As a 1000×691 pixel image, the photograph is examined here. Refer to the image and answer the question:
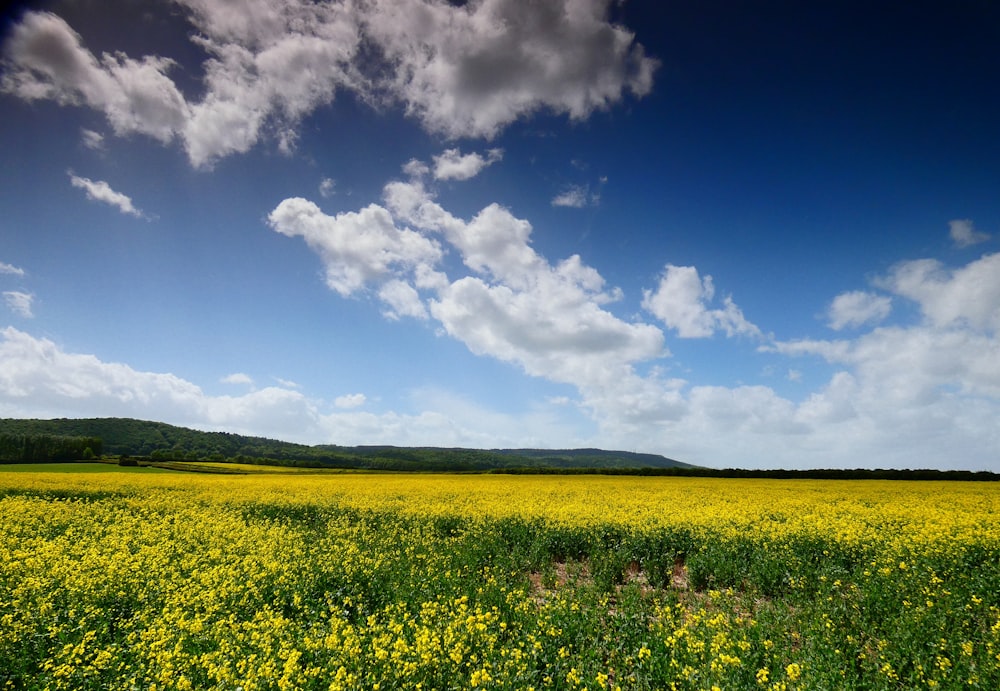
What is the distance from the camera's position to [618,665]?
19.8 feet

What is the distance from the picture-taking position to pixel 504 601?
795 centimetres

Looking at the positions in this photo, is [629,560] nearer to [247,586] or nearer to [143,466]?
[247,586]

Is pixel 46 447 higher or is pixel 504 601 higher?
pixel 504 601

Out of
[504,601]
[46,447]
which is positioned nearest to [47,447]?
[46,447]

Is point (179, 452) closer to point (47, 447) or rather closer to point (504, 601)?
point (47, 447)

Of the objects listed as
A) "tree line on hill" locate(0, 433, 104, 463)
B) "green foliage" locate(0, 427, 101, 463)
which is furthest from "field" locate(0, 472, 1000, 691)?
"green foliage" locate(0, 427, 101, 463)

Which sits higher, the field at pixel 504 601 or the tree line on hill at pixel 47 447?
the field at pixel 504 601

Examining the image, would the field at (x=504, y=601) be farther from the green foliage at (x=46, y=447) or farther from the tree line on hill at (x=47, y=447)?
the green foliage at (x=46, y=447)

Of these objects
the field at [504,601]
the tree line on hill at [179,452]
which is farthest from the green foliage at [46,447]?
the field at [504,601]

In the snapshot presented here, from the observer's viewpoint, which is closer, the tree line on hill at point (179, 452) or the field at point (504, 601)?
the field at point (504, 601)

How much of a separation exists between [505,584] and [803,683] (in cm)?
530

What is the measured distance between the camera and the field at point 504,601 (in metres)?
5.59

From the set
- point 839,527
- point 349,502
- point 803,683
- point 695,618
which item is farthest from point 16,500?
point 839,527

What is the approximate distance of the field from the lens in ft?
18.4
